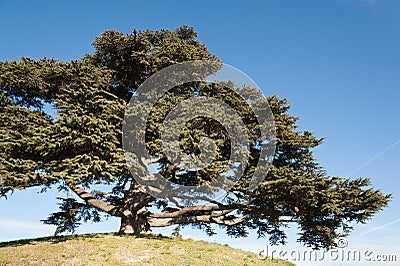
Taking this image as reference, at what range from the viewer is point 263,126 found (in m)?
18.0

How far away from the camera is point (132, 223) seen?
19812mm

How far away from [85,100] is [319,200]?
12.6 metres

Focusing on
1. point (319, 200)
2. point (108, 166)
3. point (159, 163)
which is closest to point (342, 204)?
point (319, 200)

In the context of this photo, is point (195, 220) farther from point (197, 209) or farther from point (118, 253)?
point (118, 253)

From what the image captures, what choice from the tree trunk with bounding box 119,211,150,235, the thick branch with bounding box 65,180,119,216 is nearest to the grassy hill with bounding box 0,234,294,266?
the tree trunk with bounding box 119,211,150,235

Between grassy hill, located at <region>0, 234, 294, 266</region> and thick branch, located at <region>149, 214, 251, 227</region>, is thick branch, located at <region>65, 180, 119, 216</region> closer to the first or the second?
grassy hill, located at <region>0, 234, 294, 266</region>

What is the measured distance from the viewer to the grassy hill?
14.0 metres

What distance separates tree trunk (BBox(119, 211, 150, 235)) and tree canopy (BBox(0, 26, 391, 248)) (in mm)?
56

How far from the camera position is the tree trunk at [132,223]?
19611 millimetres

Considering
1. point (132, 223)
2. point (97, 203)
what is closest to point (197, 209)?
point (132, 223)

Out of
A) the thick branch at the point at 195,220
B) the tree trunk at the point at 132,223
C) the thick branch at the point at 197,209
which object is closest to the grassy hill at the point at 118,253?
the tree trunk at the point at 132,223

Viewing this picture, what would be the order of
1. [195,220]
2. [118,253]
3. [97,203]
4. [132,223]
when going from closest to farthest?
1. [118,253]
2. [97,203]
3. [132,223]
4. [195,220]

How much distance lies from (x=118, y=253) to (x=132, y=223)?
505 cm

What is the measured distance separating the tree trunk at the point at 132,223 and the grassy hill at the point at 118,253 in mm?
1767
